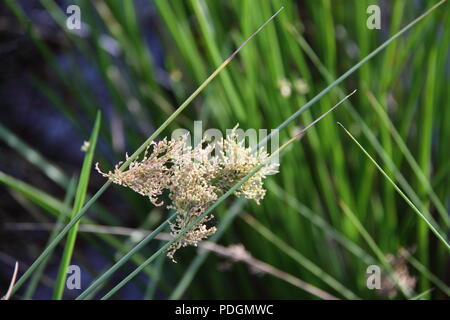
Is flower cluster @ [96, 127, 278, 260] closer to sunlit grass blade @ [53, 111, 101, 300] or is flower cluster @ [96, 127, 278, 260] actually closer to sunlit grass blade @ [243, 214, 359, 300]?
sunlit grass blade @ [53, 111, 101, 300]

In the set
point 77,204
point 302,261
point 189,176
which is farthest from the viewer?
point 302,261

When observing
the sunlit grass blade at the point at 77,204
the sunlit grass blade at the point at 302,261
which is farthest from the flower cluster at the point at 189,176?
the sunlit grass blade at the point at 302,261

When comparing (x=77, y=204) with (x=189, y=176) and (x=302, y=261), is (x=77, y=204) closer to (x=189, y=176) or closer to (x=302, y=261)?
(x=189, y=176)

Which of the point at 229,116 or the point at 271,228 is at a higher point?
the point at 229,116

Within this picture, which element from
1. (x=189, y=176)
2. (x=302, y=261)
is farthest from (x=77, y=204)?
(x=302, y=261)

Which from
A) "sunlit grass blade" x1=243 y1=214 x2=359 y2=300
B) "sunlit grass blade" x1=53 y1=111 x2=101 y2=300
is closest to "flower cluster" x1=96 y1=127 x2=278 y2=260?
"sunlit grass blade" x1=53 y1=111 x2=101 y2=300

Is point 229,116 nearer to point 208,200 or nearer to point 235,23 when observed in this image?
point 235,23

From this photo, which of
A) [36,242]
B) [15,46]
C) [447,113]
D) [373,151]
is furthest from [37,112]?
[447,113]

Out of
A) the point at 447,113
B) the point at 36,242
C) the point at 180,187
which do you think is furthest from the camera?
the point at 36,242

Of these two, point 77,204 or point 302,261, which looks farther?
point 302,261

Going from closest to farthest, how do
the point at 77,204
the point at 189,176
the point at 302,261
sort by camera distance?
the point at 189,176
the point at 77,204
the point at 302,261

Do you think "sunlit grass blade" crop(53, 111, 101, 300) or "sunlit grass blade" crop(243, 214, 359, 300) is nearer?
"sunlit grass blade" crop(53, 111, 101, 300)
